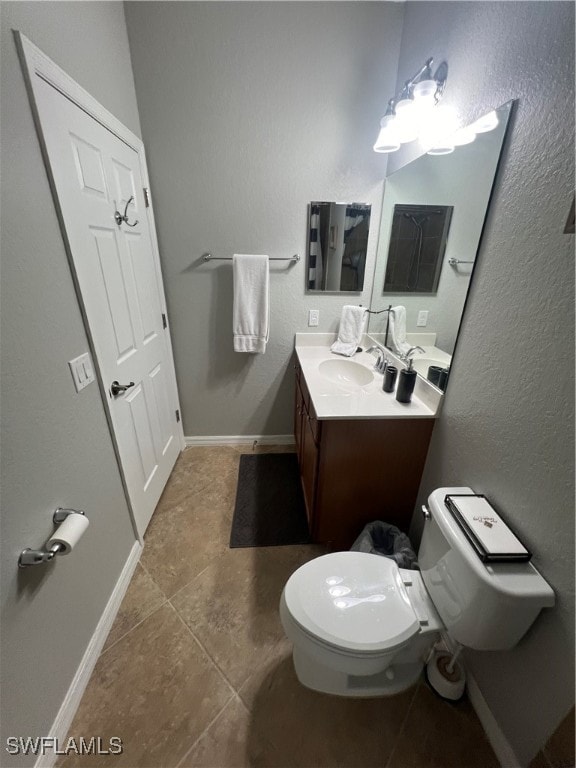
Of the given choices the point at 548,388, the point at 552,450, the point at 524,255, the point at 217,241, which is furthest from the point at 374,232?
the point at 552,450

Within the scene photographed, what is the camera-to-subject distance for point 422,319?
4.85 ft

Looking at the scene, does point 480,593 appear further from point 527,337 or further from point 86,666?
point 86,666

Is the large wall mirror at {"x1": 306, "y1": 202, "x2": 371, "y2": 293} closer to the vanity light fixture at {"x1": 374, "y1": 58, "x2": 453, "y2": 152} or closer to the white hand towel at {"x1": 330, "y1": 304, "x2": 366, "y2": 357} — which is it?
the white hand towel at {"x1": 330, "y1": 304, "x2": 366, "y2": 357}

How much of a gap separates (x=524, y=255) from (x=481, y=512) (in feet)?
2.53

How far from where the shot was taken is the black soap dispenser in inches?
53.4

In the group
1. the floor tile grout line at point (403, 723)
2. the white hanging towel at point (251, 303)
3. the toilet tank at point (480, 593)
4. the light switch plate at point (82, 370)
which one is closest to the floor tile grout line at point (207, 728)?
the floor tile grout line at point (403, 723)

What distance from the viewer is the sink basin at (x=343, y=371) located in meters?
1.83

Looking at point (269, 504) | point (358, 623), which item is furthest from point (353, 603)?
point (269, 504)

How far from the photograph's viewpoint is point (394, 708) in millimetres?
1062

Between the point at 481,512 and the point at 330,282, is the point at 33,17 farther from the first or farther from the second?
the point at 481,512

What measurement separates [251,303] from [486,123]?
136 cm

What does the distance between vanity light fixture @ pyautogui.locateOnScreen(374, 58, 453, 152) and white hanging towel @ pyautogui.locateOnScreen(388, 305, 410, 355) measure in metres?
0.81

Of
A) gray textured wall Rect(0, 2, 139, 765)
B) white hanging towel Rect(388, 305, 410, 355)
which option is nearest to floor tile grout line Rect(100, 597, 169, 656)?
gray textured wall Rect(0, 2, 139, 765)

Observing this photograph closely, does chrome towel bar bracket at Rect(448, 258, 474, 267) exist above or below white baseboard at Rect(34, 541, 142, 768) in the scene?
above
